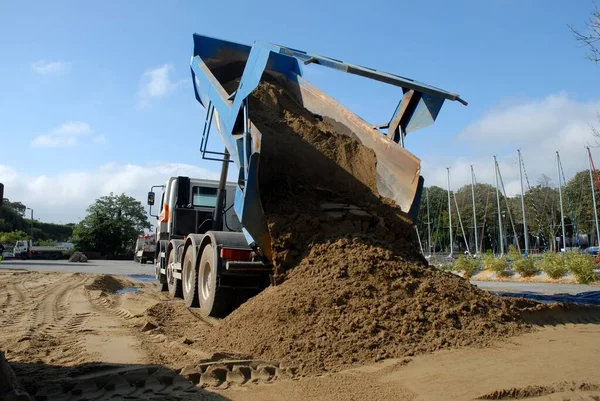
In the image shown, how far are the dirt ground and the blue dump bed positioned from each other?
1848mm

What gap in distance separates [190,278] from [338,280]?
3.98 metres

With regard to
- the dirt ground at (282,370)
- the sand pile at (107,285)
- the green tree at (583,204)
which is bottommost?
the dirt ground at (282,370)

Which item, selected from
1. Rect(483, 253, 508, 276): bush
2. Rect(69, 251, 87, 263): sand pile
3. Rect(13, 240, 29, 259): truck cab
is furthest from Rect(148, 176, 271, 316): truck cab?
Rect(13, 240, 29, 259): truck cab

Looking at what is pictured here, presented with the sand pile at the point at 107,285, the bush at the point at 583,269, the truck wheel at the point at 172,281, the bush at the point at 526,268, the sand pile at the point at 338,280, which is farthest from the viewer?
the bush at the point at 526,268

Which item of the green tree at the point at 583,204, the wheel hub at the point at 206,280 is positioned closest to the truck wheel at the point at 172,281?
the wheel hub at the point at 206,280

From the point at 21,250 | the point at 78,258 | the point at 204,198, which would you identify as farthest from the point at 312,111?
the point at 21,250

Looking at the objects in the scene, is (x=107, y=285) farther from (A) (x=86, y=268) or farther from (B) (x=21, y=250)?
(B) (x=21, y=250)

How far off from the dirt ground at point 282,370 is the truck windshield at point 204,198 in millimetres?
5814

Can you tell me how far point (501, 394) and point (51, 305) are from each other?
8.65 m

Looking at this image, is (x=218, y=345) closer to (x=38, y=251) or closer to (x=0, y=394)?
(x=0, y=394)

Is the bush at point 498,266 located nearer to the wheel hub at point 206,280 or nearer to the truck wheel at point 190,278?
the truck wheel at point 190,278

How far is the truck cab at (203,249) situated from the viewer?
24.2 ft

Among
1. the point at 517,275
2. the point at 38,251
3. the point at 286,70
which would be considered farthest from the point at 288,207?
the point at 38,251

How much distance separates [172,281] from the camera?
1090 centimetres
